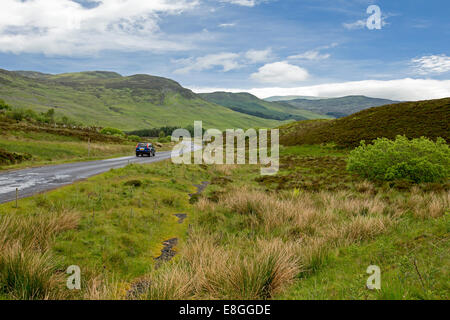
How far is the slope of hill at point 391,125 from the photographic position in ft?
148

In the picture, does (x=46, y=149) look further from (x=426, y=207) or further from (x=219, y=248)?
(x=426, y=207)

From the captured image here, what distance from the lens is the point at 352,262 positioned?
5.79 m

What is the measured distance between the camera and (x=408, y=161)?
18453mm

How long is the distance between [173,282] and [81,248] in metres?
3.84

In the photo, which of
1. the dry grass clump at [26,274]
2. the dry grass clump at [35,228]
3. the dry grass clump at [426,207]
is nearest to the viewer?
the dry grass clump at [26,274]

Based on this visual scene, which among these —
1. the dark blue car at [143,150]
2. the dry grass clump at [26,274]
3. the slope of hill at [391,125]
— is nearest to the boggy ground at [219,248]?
the dry grass clump at [26,274]

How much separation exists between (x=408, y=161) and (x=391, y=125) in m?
38.0

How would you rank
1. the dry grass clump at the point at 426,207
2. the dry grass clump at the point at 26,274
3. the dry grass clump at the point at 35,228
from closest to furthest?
1. the dry grass clump at the point at 26,274
2. the dry grass clump at the point at 35,228
3. the dry grass clump at the point at 426,207

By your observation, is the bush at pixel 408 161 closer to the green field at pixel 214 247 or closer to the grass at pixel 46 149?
the green field at pixel 214 247

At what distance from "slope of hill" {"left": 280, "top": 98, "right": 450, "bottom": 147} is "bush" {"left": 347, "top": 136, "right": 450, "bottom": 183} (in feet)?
90.6

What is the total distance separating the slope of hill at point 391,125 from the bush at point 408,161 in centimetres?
2761

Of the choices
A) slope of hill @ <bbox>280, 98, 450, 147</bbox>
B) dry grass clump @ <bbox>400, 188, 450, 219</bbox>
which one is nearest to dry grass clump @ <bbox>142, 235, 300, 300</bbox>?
dry grass clump @ <bbox>400, 188, 450, 219</bbox>
